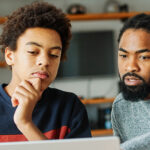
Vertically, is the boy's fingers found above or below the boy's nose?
below

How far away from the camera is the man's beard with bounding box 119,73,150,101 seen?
69 cm

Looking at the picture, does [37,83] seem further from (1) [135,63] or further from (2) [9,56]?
(1) [135,63]

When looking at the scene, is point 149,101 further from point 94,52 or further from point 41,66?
point 94,52

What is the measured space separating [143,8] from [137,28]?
2.43m

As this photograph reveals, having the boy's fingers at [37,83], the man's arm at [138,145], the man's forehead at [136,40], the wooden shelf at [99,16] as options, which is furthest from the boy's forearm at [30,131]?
the wooden shelf at [99,16]

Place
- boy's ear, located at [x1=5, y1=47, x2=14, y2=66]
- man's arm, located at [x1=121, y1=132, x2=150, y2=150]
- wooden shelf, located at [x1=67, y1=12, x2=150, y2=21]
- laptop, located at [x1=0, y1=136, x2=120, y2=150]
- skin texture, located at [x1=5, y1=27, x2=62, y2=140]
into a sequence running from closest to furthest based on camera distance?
laptop, located at [x1=0, y1=136, x2=120, y2=150]
man's arm, located at [x1=121, y1=132, x2=150, y2=150]
skin texture, located at [x1=5, y1=27, x2=62, y2=140]
boy's ear, located at [x1=5, y1=47, x2=14, y2=66]
wooden shelf, located at [x1=67, y1=12, x2=150, y2=21]

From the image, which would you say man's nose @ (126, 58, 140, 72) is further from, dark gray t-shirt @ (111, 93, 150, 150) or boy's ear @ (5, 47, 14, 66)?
boy's ear @ (5, 47, 14, 66)

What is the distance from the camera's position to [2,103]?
2.55ft

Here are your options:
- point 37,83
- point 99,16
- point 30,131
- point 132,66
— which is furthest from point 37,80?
point 99,16

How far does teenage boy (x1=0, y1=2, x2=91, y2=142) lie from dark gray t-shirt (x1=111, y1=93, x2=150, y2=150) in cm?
11

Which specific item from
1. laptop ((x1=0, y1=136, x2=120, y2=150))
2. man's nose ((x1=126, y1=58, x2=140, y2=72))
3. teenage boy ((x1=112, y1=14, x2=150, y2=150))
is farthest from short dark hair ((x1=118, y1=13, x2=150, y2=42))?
laptop ((x1=0, y1=136, x2=120, y2=150))

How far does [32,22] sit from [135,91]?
1.28ft

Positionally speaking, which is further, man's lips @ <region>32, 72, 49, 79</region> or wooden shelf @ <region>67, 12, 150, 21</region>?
wooden shelf @ <region>67, 12, 150, 21</region>

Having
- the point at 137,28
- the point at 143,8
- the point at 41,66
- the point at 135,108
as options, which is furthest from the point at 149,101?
the point at 143,8
